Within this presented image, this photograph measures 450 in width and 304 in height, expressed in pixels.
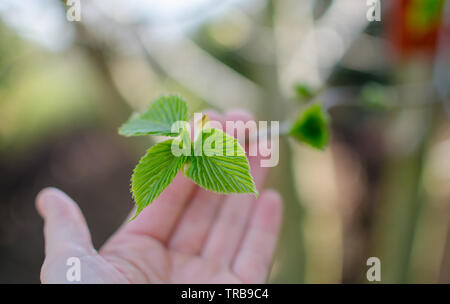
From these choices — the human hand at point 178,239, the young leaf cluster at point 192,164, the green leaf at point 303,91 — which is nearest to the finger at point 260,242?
the human hand at point 178,239

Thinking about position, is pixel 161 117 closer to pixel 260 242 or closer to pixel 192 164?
pixel 192 164

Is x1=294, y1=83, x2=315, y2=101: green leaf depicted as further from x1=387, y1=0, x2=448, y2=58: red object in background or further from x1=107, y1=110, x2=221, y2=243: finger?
x1=387, y1=0, x2=448, y2=58: red object in background

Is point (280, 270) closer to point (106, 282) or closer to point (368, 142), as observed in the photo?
point (106, 282)

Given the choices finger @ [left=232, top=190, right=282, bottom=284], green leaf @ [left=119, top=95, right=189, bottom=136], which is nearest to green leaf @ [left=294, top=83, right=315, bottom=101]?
finger @ [left=232, top=190, right=282, bottom=284]

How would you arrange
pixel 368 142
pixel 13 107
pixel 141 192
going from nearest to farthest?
pixel 141 192
pixel 13 107
pixel 368 142

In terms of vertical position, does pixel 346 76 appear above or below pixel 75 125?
above

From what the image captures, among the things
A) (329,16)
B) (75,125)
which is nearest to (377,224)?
(329,16)

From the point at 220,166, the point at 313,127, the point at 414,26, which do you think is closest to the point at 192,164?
the point at 220,166
